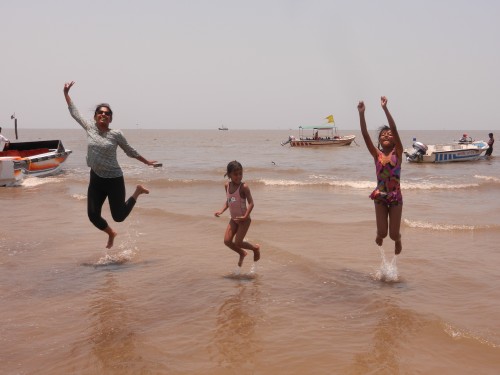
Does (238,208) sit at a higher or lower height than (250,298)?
higher

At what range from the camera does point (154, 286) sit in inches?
209

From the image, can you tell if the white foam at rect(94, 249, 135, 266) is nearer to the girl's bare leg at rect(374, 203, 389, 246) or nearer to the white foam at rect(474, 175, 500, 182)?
the girl's bare leg at rect(374, 203, 389, 246)

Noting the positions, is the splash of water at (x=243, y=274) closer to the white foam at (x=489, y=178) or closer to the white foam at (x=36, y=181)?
the white foam at (x=36, y=181)

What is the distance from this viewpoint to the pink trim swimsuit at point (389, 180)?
17.7 feet

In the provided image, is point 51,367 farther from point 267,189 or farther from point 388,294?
point 267,189

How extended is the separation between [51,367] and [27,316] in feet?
3.82

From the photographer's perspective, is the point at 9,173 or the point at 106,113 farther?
the point at 9,173

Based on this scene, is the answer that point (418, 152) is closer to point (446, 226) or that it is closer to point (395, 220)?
point (446, 226)

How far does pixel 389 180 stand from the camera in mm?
5422

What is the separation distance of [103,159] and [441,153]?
84.9 feet

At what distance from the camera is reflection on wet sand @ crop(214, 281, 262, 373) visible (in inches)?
139

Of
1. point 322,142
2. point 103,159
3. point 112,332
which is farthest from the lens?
point 322,142

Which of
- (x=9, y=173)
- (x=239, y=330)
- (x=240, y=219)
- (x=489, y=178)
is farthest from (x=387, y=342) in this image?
(x=489, y=178)

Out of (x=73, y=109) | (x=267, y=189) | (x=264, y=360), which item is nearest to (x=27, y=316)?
(x=264, y=360)
